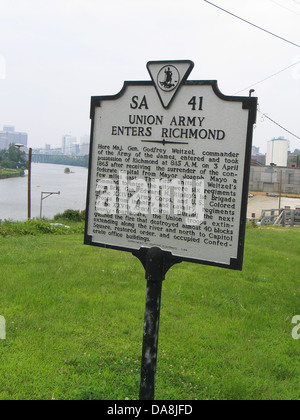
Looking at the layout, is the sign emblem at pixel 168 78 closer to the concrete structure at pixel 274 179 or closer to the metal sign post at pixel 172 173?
the metal sign post at pixel 172 173

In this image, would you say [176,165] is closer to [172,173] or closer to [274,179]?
[172,173]

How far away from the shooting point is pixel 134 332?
4176 millimetres

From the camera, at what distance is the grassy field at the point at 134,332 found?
3.27 metres

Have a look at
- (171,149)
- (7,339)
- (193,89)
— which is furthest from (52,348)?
(193,89)

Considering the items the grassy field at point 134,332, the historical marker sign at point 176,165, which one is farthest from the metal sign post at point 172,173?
the grassy field at point 134,332

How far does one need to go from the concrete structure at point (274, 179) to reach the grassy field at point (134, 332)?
65.7m

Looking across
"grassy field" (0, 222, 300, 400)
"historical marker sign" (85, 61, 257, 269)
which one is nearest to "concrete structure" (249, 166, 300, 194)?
"grassy field" (0, 222, 300, 400)

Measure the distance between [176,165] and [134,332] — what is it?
224 cm

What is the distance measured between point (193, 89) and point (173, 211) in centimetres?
85

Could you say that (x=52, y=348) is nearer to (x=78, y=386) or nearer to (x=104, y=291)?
(x=78, y=386)

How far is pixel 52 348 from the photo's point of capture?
375 cm

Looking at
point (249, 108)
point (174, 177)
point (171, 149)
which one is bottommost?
point (174, 177)

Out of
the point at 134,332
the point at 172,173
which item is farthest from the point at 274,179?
the point at 172,173

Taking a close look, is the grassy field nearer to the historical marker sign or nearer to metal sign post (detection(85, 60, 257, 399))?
metal sign post (detection(85, 60, 257, 399))
